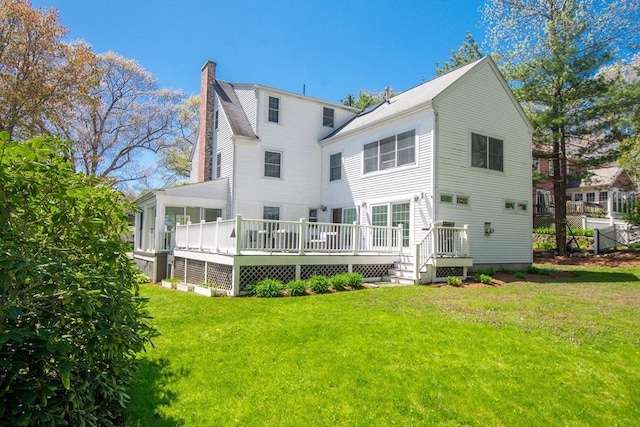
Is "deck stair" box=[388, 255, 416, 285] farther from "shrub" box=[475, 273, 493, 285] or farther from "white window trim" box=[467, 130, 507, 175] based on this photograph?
"white window trim" box=[467, 130, 507, 175]

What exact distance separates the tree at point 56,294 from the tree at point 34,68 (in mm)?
17154

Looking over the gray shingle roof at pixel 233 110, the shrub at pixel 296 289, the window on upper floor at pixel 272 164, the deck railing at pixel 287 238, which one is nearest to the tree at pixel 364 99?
the gray shingle roof at pixel 233 110

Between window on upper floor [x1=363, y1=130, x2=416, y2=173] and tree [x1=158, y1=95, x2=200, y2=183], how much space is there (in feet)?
68.9

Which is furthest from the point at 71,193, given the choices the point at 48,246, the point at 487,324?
the point at 487,324

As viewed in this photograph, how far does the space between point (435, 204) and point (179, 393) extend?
990 centimetres

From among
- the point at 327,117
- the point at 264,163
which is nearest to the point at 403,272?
the point at 264,163

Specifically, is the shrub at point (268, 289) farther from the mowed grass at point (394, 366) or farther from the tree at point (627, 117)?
the tree at point (627, 117)

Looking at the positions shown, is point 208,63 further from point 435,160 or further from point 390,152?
point 435,160

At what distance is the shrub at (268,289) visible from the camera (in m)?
8.87

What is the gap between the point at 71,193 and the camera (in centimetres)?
254

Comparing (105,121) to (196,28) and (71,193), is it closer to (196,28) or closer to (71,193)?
(196,28)

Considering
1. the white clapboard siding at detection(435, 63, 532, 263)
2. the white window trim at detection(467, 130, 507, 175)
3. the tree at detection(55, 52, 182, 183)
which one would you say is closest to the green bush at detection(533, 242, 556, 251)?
the white clapboard siding at detection(435, 63, 532, 263)

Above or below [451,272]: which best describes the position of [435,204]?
above

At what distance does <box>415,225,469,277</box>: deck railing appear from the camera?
1108 cm
